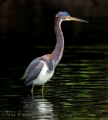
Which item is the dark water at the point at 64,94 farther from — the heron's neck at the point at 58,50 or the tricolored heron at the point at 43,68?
the heron's neck at the point at 58,50

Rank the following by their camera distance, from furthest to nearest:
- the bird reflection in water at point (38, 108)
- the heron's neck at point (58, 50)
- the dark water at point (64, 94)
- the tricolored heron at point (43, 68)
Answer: the heron's neck at point (58, 50) → the tricolored heron at point (43, 68) → the dark water at point (64, 94) → the bird reflection in water at point (38, 108)

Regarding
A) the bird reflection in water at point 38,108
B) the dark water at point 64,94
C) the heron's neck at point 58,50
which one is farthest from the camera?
the heron's neck at point 58,50

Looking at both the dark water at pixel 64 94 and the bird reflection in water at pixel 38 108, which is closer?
the bird reflection in water at pixel 38 108

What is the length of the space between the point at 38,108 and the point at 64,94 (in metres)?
1.39

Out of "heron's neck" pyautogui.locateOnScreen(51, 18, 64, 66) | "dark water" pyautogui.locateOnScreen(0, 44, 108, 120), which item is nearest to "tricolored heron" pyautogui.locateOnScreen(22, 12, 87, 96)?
"heron's neck" pyautogui.locateOnScreen(51, 18, 64, 66)

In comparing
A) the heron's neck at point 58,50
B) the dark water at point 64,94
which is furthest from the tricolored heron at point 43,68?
the dark water at point 64,94

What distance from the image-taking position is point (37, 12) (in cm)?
3928

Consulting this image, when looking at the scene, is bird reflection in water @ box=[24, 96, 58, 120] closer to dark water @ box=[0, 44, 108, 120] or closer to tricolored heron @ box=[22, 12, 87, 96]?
dark water @ box=[0, 44, 108, 120]

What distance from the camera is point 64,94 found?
1403 centimetres

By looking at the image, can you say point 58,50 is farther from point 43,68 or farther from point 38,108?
point 38,108

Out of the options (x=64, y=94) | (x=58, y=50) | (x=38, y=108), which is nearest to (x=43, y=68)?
(x=58, y=50)

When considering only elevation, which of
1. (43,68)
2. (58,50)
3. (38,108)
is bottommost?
(38,108)

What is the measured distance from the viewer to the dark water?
12.1m

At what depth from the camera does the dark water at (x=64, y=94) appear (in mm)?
12133
